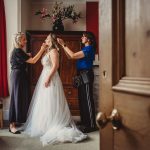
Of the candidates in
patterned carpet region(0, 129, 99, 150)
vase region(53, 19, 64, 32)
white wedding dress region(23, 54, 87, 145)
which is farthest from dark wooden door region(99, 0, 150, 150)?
vase region(53, 19, 64, 32)

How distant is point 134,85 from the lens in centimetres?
74

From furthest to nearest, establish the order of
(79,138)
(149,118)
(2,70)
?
(2,70) < (79,138) < (149,118)

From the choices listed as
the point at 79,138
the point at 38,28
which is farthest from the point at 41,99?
the point at 38,28

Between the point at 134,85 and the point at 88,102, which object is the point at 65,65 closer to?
the point at 88,102

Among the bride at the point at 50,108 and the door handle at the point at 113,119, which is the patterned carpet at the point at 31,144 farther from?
the door handle at the point at 113,119

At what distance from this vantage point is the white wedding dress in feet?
11.5

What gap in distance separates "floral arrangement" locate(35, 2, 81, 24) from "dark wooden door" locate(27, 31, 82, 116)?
42 cm

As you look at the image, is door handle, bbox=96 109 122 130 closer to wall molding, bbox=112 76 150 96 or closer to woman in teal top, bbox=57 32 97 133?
wall molding, bbox=112 76 150 96

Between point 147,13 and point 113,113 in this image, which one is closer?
point 147,13

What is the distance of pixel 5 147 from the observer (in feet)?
10.1

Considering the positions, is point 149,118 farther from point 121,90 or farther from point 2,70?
point 2,70

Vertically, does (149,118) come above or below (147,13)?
below

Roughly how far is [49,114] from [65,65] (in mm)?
1411

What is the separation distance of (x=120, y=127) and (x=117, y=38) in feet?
0.92
